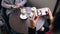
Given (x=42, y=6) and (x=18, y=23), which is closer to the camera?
(x=18, y=23)

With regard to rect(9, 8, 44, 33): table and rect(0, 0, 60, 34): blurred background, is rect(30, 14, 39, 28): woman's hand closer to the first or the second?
rect(9, 8, 44, 33): table

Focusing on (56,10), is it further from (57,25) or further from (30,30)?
(30,30)

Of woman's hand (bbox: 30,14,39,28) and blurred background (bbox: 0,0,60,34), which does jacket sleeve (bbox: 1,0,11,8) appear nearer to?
blurred background (bbox: 0,0,60,34)

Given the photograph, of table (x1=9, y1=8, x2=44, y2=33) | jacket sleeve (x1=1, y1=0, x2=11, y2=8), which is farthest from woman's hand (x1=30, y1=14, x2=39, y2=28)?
jacket sleeve (x1=1, y1=0, x2=11, y2=8)

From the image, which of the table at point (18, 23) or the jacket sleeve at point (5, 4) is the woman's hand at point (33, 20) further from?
the jacket sleeve at point (5, 4)

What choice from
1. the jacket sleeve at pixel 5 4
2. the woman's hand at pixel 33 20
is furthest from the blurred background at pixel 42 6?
the woman's hand at pixel 33 20

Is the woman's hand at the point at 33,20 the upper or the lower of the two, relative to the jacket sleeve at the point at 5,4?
lower

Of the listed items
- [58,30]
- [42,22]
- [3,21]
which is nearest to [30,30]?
[42,22]

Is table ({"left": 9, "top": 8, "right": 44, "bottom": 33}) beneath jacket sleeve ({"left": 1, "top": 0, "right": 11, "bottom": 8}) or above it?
beneath

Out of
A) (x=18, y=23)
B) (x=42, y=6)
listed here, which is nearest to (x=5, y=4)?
(x=18, y=23)

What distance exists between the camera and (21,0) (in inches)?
53.4

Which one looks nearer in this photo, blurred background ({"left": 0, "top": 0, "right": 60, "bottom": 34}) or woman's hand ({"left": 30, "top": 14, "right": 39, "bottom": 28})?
woman's hand ({"left": 30, "top": 14, "right": 39, "bottom": 28})

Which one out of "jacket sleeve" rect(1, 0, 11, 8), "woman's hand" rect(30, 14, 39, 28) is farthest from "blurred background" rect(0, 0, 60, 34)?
"woman's hand" rect(30, 14, 39, 28)

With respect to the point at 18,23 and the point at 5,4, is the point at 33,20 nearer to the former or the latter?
the point at 18,23
